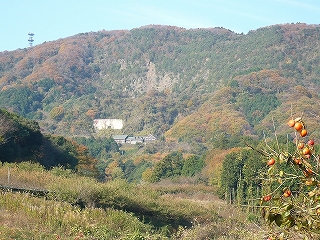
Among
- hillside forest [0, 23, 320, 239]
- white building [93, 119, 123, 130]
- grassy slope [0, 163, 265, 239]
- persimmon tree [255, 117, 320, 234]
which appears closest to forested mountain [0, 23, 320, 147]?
hillside forest [0, 23, 320, 239]

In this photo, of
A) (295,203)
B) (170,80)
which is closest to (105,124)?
(170,80)

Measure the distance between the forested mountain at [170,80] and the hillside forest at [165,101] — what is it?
295mm

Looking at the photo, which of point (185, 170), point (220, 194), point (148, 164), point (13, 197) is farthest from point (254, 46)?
point (13, 197)

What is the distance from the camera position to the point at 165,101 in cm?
10969

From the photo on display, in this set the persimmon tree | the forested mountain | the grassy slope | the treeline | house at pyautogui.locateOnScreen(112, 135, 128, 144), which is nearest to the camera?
the persimmon tree

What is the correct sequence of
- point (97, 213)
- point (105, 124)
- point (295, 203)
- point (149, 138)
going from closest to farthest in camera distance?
point (295, 203), point (97, 213), point (149, 138), point (105, 124)

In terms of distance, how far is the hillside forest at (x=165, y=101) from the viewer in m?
40.0

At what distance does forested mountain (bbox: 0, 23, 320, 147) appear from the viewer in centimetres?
9006

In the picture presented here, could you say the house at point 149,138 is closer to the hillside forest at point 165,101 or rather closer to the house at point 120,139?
the hillside forest at point 165,101

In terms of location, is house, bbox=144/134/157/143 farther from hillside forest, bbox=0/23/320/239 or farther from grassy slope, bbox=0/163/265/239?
grassy slope, bbox=0/163/265/239

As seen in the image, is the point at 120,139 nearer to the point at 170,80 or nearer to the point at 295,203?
the point at 170,80

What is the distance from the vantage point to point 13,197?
50.0ft

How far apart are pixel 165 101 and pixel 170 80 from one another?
38.7 m

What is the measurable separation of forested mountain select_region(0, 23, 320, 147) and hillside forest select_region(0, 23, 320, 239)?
295 mm
